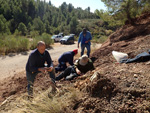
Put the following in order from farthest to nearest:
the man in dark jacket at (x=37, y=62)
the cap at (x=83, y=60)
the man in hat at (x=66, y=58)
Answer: the man in hat at (x=66, y=58), the cap at (x=83, y=60), the man in dark jacket at (x=37, y=62)

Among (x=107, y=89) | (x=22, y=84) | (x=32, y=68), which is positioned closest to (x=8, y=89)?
(x=22, y=84)

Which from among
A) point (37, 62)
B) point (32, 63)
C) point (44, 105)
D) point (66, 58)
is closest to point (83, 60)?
point (66, 58)

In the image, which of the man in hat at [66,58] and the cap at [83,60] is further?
the man in hat at [66,58]

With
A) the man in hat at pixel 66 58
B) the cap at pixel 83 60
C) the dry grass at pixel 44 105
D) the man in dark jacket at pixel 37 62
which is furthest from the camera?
the man in hat at pixel 66 58

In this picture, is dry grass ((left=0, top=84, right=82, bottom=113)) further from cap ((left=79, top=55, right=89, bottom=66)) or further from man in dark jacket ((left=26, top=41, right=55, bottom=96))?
cap ((left=79, top=55, right=89, bottom=66))

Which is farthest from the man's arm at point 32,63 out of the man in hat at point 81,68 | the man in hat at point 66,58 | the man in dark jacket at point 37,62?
the man in hat at point 66,58

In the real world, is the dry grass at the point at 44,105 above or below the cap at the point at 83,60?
below

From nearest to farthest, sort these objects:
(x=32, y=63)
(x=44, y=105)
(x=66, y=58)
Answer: (x=44, y=105)
(x=32, y=63)
(x=66, y=58)

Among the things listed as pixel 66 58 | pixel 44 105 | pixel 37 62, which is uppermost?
pixel 37 62

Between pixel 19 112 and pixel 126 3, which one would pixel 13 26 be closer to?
pixel 126 3

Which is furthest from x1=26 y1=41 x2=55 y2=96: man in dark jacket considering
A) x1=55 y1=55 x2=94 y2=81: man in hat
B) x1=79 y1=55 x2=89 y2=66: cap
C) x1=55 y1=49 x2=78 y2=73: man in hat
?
x1=55 y1=49 x2=78 y2=73: man in hat

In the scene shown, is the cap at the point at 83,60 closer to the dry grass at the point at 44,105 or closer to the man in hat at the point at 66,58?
the man in hat at the point at 66,58

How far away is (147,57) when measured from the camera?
328 cm

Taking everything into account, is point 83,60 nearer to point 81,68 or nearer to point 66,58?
point 81,68
